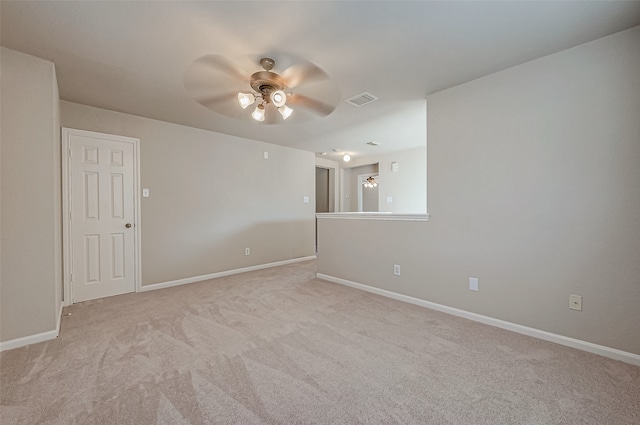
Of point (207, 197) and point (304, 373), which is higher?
point (207, 197)

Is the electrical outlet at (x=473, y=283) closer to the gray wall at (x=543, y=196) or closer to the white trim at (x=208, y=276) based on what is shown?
the gray wall at (x=543, y=196)

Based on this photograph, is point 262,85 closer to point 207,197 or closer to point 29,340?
point 207,197

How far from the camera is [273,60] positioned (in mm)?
2309

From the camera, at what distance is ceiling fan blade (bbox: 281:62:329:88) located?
2.43 metres

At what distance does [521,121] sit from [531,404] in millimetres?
2176

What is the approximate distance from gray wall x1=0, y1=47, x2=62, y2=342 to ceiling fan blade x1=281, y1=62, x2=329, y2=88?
2.05 metres

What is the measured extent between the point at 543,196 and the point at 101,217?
4.79 meters

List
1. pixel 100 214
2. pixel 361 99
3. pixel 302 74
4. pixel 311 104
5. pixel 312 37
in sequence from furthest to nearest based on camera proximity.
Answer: pixel 100 214
pixel 311 104
pixel 361 99
pixel 302 74
pixel 312 37

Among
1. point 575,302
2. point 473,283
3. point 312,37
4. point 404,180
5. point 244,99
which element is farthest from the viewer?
point 404,180

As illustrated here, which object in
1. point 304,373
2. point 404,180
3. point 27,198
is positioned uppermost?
point 404,180

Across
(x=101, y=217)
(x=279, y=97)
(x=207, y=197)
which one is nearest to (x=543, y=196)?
(x=279, y=97)

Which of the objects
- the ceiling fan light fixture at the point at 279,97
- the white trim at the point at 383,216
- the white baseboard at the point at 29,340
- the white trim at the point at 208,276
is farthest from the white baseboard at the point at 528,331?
the white baseboard at the point at 29,340

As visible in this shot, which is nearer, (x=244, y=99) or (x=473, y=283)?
(x=244, y=99)

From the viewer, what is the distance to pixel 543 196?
90.8 inches
